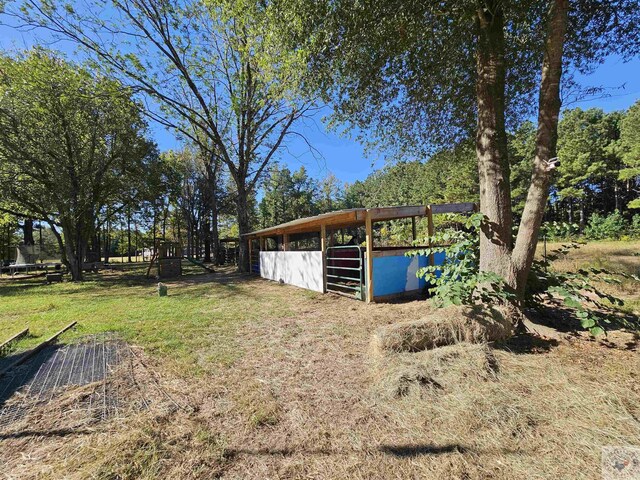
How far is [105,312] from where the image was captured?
20.6 feet

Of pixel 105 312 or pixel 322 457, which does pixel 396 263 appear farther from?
pixel 105 312

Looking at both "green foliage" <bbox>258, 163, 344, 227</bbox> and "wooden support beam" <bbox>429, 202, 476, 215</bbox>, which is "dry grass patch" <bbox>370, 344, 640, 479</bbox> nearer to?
"wooden support beam" <bbox>429, 202, 476, 215</bbox>

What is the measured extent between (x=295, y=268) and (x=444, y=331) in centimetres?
721

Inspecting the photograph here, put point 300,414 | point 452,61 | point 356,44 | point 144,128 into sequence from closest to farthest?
1. point 300,414
2. point 356,44
3. point 452,61
4. point 144,128

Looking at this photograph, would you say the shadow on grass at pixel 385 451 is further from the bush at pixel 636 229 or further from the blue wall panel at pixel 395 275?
the bush at pixel 636 229

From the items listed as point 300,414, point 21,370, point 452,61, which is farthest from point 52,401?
point 452,61

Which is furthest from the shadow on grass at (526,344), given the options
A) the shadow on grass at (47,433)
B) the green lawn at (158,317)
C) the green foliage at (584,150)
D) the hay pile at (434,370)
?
the green foliage at (584,150)

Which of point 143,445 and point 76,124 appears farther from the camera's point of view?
point 76,124

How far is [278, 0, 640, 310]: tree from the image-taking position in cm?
341

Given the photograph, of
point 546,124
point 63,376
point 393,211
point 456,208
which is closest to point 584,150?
point 456,208

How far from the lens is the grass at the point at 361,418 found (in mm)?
1755

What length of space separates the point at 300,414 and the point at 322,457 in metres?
0.51

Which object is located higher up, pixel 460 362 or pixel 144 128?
pixel 144 128

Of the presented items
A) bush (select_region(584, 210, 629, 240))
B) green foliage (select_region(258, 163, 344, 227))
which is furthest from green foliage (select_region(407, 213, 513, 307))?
green foliage (select_region(258, 163, 344, 227))
